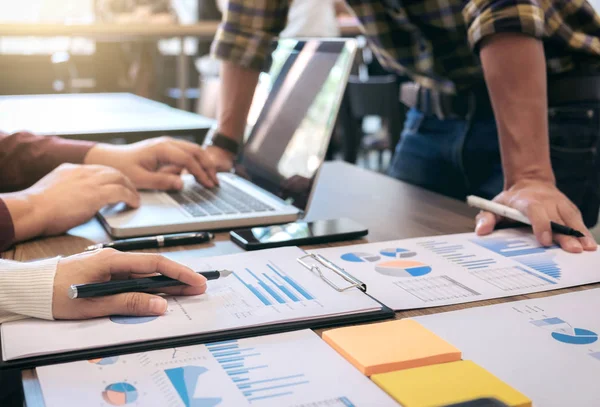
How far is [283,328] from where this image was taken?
2.23 ft

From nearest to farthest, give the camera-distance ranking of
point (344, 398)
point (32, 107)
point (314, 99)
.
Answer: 1. point (344, 398)
2. point (314, 99)
3. point (32, 107)

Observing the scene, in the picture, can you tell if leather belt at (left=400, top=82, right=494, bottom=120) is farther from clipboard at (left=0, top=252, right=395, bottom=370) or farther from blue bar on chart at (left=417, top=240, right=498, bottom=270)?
clipboard at (left=0, top=252, right=395, bottom=370)

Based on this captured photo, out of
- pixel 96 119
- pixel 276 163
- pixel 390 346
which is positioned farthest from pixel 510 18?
pixel 96 119

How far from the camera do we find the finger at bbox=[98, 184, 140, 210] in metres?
1.09

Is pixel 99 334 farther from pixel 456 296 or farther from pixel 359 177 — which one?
pixel 359 177

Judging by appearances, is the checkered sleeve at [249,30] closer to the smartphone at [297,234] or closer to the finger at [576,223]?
the smartphone at [297,234]

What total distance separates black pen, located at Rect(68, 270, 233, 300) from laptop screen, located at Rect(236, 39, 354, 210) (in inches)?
16.6

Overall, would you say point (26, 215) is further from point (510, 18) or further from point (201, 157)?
point (510, 18)

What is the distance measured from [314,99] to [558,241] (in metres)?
0.47

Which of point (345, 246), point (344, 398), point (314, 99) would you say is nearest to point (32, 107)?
point (314, 99)

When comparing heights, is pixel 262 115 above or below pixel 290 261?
above

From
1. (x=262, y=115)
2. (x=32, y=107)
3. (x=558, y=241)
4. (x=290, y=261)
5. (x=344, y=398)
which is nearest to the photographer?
(x=344, y=398)

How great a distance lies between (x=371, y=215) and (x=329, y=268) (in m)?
0.35

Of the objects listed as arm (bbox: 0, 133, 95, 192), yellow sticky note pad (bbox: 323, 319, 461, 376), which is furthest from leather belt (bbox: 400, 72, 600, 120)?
yellow sticky note pad (bbox: 323, 319, 461, 376)
